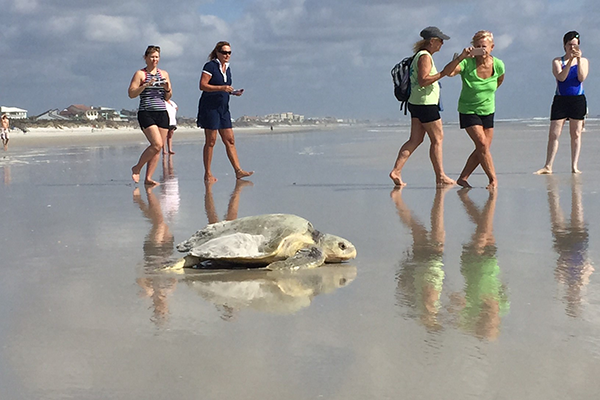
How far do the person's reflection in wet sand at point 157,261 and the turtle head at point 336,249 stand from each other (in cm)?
95

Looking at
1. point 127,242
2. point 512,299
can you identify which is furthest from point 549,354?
point 127,242

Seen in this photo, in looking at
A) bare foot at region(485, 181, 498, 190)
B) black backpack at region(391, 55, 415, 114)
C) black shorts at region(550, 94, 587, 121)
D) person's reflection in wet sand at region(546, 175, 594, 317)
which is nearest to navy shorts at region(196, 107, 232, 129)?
black backpack at region(391, 55, 415, 114)

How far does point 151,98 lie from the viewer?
9305 millimetres

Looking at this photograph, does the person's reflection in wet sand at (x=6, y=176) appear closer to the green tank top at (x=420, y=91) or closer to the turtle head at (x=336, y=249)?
the green tank top at (x=420, y=91)

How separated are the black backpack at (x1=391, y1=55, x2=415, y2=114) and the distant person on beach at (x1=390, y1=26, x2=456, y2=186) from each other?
58mm

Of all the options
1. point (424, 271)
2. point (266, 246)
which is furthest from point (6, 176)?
point (424, 271)

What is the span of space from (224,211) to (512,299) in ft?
12.5

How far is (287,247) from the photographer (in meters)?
4.12

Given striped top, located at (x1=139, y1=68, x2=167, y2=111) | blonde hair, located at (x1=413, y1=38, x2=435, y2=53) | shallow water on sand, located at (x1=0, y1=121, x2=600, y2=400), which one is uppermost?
blonde hair, located at (x1=413, y1=38, x2=435, y2=53)

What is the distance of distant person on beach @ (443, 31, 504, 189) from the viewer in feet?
26.4

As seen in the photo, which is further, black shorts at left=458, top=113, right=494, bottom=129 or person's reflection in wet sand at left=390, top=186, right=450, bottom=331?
black shorts at left=458, top=113, right=494, bottom=129

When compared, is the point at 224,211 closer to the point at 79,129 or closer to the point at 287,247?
the point at 287,247

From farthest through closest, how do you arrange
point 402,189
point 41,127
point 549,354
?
point 41,127 → point 402,189 → point 549,354

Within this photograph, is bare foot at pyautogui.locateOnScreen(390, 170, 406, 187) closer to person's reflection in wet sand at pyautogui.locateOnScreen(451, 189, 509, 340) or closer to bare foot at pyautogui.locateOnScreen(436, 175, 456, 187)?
bare foot at pyautogui.locateOnScreen(436, 175, 456, 187)
